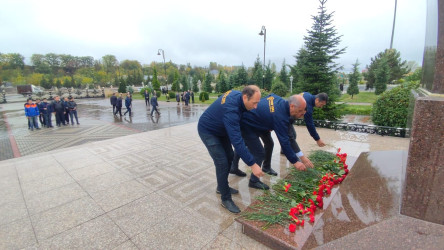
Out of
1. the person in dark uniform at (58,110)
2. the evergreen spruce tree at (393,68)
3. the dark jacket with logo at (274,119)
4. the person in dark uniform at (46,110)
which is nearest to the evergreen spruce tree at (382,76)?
the evergreen spruce tree at (393,68)

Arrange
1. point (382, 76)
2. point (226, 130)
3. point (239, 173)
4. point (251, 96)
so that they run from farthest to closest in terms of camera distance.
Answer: point (382, 76) < point (239, 173) < point (226, 130) < point (251, 96)

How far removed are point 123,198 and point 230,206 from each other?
5.74 feet

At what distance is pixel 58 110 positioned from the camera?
10.9 metres

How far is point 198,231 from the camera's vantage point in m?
2.58

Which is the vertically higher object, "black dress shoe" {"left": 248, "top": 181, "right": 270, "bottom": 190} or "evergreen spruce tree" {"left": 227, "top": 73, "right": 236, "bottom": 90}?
Result: "evergreen spruce tree" {"left": 227, "top": 73, "right": 236, "bottom": 90}

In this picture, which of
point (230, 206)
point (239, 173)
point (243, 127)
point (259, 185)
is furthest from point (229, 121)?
point (239, 173)

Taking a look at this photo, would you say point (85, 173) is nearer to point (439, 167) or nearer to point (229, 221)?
point (229, 221)

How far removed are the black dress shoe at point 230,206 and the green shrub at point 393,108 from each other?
23.2 ft

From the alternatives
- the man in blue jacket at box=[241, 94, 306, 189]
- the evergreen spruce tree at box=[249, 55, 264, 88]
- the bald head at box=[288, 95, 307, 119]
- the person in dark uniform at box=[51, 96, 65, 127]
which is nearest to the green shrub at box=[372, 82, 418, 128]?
the man in blue jacket at box=[241, 94, 306, 189]

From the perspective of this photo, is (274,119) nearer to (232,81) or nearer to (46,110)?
(46,110)

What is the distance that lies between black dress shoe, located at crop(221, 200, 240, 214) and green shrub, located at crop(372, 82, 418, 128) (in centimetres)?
706

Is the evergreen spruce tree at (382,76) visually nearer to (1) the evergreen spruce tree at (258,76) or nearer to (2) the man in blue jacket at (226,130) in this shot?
(1) the evergreen spruce tree at (258,76)

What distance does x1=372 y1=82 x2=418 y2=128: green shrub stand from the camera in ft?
23.0

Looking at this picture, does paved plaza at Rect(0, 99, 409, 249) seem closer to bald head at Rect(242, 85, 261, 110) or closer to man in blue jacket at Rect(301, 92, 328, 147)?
man in blue jacket at Rect(301, 92, 328, 147)
